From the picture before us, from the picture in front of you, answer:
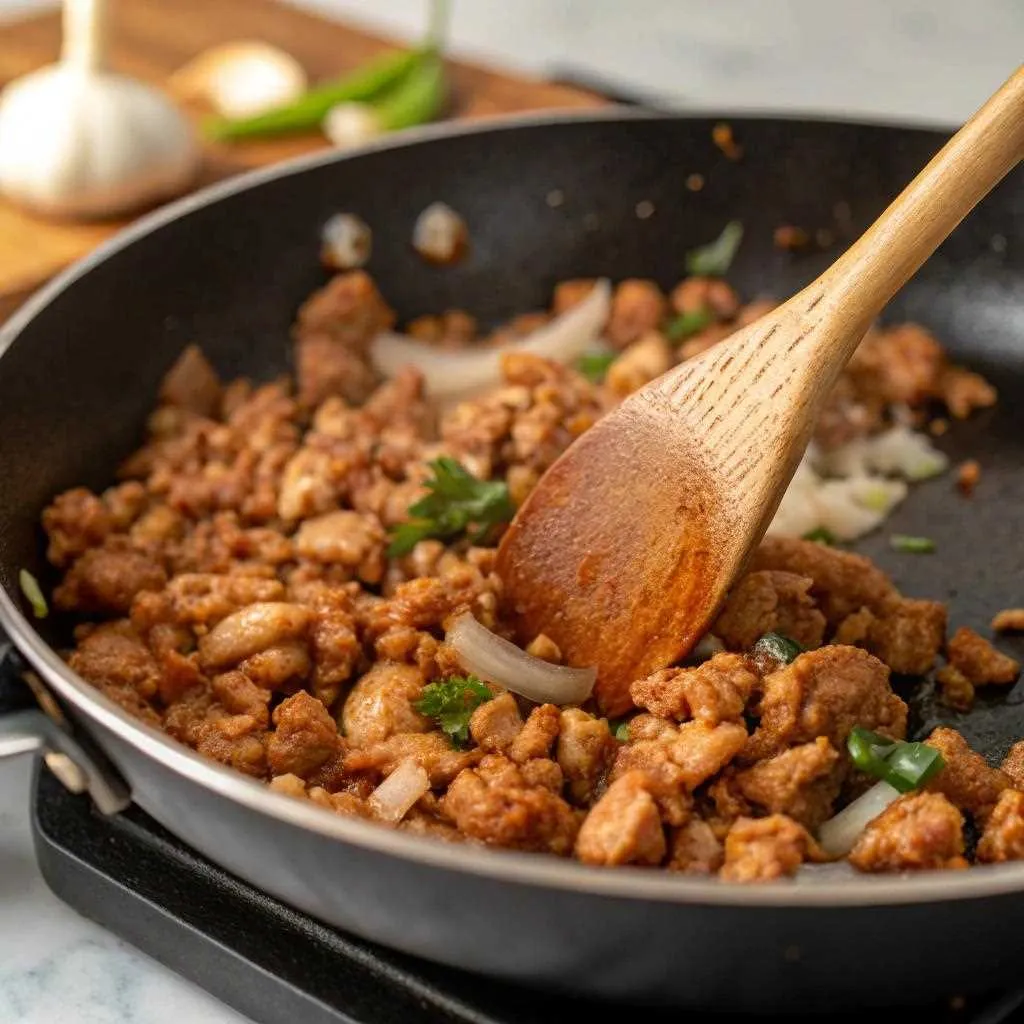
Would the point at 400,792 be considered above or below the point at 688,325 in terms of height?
below

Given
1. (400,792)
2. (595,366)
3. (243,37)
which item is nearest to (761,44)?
(243,37)

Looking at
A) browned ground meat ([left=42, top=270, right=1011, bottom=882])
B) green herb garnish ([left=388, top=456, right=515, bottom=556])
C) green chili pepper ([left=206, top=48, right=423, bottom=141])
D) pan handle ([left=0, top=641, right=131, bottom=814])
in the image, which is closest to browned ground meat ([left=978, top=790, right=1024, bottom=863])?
browned ground meat ([left=42, top=270, right=1011, bottom=882])

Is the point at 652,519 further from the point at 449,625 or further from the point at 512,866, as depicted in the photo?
the point at 512,866

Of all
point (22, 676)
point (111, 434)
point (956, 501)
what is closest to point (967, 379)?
point (956, 501)

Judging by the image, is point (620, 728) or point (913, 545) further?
point (913, 545)

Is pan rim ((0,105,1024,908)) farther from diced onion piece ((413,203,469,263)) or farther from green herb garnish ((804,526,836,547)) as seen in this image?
diced onion piece ((413,203,469,263))

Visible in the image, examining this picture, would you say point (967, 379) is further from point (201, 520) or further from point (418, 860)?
point (418, 860)
